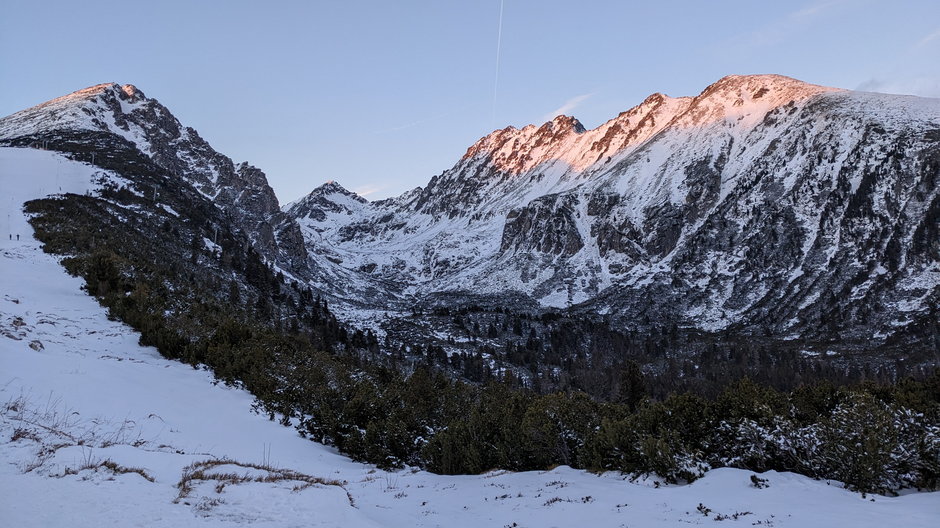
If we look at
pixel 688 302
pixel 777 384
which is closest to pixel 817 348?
pixel 777 384

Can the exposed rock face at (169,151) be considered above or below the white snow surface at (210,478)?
above

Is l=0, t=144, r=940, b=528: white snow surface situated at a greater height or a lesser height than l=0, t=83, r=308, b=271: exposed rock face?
lesser

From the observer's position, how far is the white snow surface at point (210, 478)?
9016mm

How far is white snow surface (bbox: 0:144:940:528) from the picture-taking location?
902cm

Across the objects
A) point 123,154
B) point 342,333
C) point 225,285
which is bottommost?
point 342,333

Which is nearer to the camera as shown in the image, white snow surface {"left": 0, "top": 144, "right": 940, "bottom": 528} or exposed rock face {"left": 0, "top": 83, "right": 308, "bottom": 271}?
white snow surface {"left": 0, "top": 144, "right": 940, "bottom": 528}

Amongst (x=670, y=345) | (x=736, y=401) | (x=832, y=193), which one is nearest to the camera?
(x=736, y=401)

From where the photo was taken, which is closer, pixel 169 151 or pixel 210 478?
pixel 210 478

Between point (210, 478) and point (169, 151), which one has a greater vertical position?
point (169, 151)

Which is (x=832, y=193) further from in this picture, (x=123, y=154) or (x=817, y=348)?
(x=123, y=154)

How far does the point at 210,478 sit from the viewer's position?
10984 mm

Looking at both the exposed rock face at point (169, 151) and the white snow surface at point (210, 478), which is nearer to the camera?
the white snow surface at point (210, 478)

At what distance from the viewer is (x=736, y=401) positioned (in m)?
20.0

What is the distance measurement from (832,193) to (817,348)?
242ft
